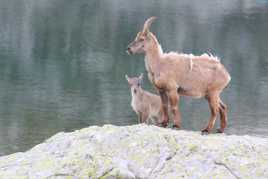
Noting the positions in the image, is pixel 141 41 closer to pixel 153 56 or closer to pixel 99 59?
pixel 153 56

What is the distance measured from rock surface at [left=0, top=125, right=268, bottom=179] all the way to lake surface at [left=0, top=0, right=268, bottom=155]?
26.3m

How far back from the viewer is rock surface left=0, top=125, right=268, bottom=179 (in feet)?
32.2

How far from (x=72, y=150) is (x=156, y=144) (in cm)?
133

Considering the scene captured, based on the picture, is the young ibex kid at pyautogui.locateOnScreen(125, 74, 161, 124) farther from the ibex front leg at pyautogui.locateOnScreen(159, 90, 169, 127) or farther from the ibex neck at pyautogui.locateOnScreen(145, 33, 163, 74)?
the ibex front leg at pyautogui.locateOnScreen(159, 90, 169, 127)

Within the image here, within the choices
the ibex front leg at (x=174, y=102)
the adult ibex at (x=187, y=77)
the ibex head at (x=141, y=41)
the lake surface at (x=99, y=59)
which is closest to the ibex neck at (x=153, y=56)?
the adult ibex at (x=187, y=77)

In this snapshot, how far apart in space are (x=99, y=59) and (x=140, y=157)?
2149 inches

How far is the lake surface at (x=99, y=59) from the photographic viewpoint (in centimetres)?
4541

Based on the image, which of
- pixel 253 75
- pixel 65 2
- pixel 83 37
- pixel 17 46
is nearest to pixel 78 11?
pixel 65 2

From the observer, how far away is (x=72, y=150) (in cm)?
1042

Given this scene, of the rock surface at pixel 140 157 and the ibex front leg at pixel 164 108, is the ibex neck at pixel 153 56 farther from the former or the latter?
the rock surface at pixel 140 157

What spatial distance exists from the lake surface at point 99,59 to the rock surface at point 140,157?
26.3m

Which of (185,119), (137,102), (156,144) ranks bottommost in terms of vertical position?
(185,119)

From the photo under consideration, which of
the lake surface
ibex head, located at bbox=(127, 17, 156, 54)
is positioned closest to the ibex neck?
ibex head, located at bbox=(127, 17, 156, 54)

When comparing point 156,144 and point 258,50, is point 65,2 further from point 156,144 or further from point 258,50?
point 156,144
